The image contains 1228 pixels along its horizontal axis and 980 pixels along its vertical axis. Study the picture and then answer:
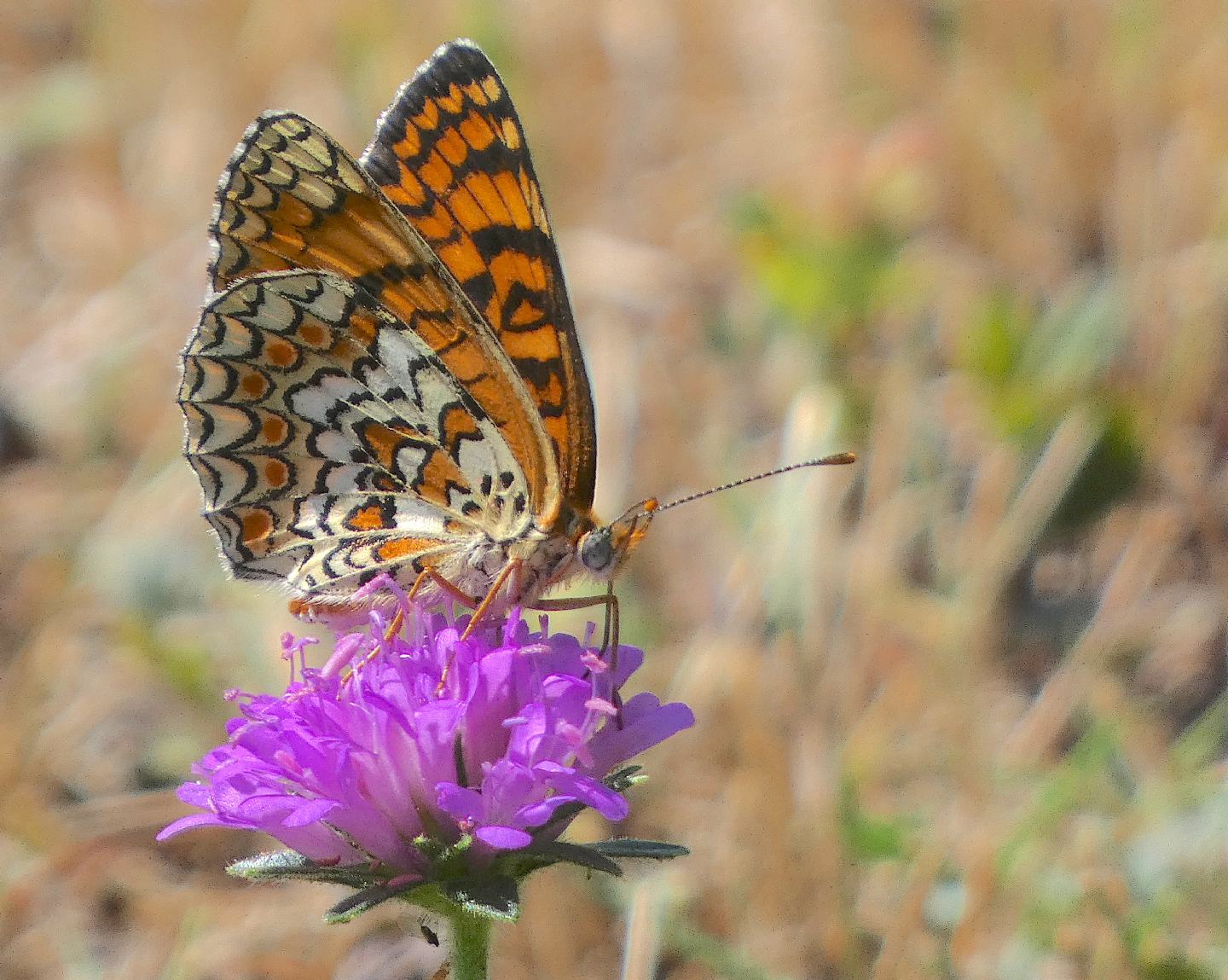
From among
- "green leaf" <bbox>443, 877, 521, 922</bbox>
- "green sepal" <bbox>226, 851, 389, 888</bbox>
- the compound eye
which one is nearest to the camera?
"green leaf" <bbox>443, 877, 521, 922</bbox>

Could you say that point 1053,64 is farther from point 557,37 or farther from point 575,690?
point 575,690

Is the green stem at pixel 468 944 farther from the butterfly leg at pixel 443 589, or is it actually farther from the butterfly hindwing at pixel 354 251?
the butterfly hindwing at pixel 354 251

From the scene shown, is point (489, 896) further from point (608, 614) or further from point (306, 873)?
point (608, 614)

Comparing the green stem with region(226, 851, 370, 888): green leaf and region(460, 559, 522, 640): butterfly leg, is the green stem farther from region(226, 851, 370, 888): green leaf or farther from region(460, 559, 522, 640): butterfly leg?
region(460, 559, 522, 640): butterfly leg

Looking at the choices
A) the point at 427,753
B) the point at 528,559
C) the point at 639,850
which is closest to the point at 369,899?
the point at 427,753

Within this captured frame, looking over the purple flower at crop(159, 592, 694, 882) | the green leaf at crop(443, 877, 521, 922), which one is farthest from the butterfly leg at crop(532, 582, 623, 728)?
the green leaf at crop(443, 877, 521, 922)

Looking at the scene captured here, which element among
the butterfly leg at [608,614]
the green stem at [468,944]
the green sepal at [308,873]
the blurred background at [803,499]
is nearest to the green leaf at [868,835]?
the blurred background at [803,499]

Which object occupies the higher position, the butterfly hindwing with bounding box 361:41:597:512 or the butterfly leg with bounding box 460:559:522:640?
the butterfly hindwing with bounding box 361:41:597:512

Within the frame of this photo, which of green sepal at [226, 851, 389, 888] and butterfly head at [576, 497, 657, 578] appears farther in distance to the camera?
butterfly head at [576, 497, 657, 578]
